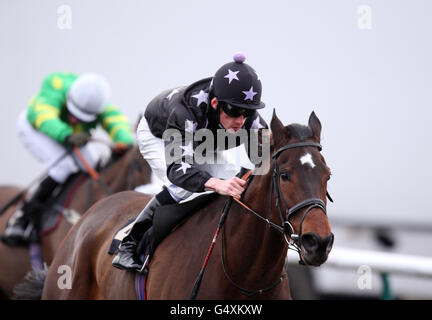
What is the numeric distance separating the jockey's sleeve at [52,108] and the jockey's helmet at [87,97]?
98 millimetres

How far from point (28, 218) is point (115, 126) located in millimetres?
1269

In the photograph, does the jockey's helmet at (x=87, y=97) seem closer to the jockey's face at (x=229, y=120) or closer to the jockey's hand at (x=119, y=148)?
the jockey's hand at (x=119, y=148)

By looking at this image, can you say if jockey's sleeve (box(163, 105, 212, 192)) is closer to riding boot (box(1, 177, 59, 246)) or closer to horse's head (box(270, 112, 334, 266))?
horse's head (box(270, 112, 334, 266))

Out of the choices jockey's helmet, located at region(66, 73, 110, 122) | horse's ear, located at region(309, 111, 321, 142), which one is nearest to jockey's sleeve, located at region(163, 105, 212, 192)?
horse's ear, located at region(309, 111, 321, 142)

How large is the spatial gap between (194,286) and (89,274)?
1132 mm

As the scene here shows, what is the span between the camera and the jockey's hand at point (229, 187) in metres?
3.15

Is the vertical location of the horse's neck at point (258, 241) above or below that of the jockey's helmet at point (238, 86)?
below

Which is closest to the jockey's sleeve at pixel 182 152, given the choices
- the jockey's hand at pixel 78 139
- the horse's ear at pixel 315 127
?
the horse's ear at pixel 315 127

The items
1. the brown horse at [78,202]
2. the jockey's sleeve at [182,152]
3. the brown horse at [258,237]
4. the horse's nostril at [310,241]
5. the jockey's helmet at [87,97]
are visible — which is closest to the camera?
the horse's nostril at [310,241]

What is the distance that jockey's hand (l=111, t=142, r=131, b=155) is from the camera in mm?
6391

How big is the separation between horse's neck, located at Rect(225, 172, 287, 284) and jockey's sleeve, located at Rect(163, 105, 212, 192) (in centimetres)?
27

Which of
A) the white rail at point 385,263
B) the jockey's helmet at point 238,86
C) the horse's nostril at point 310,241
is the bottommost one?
the white rail at point 385,263
